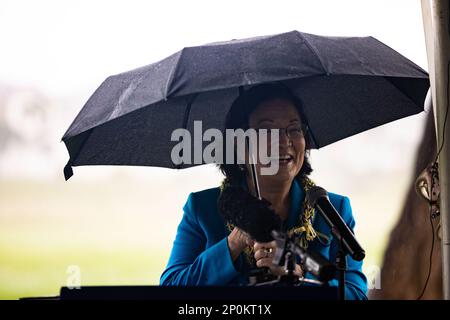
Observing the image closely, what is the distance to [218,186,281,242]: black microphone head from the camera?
2.27 metres

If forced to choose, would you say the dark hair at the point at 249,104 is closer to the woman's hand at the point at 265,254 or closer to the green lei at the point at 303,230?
the green lei at the point at 303,230

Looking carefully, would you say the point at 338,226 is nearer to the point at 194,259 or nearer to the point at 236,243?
the point at 236,243

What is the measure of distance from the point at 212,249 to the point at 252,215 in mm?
626

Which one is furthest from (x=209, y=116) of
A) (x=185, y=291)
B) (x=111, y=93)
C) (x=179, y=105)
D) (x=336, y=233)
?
(x=185, y=291)

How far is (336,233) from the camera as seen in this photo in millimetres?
2293

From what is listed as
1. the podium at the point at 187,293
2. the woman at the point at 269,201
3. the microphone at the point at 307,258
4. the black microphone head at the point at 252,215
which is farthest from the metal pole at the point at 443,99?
the podium at the point at 187,293

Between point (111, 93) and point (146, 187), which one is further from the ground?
point (111, 93)

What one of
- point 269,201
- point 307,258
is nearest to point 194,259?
point 269,201

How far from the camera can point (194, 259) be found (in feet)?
10.0

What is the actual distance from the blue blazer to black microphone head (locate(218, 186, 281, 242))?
438mm

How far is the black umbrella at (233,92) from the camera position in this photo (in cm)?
265
